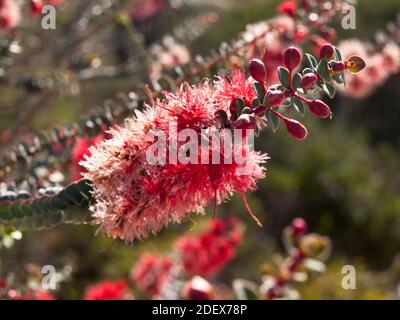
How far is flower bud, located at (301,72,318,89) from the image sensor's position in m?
0.85

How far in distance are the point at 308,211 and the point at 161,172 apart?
3.50m

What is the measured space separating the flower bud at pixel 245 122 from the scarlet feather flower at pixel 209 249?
1.27m

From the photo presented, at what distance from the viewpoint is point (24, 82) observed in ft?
6.17

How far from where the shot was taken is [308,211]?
4.26m

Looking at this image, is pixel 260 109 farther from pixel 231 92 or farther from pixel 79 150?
pixel 79 150

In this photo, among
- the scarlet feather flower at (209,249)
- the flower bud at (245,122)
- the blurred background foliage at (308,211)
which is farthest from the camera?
the blurred background foliage at (308,211)

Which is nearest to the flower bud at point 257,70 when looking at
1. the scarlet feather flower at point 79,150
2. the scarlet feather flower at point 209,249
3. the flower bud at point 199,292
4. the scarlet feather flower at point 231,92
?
the scarlet feather flower at point 231,92

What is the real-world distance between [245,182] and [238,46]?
56 centimetres

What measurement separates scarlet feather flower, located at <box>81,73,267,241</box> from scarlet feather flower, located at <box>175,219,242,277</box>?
3.76 ft

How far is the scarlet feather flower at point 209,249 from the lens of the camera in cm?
204

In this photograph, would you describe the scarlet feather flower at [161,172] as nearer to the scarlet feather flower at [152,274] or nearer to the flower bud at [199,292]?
the flower bud at [199,292]

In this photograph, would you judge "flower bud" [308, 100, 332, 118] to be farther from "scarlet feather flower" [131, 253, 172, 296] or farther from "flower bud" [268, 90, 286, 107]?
"scarlet feather flower" [131, 253, 172, 296]

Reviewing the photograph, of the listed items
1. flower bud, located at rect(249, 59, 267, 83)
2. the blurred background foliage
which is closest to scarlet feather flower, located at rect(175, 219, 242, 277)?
the blurred background foliage
